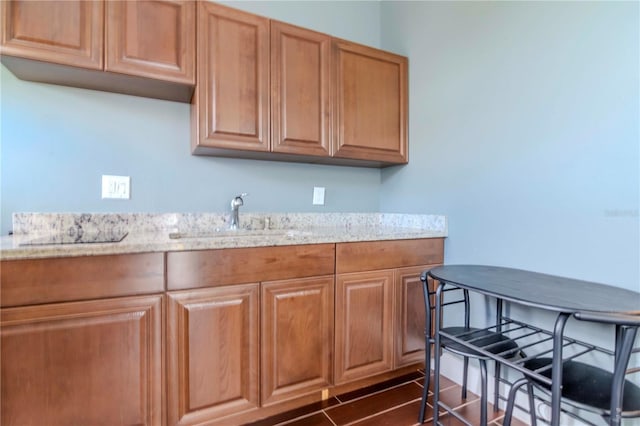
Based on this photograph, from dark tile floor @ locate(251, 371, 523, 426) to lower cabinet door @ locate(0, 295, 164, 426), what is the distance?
59 centimetres

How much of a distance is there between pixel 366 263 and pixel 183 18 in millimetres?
1516

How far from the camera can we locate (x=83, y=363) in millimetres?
1100

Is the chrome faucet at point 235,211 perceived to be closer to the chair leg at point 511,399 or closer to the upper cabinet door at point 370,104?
the upper cabinet door at point 370,104

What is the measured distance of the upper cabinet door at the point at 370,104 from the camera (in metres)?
1.90

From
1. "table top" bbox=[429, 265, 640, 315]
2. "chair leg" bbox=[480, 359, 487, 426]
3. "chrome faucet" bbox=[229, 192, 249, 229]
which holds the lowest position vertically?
"chair leg" bbox=[480, 359, 487, 426]

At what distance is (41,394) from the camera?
41.4 inches

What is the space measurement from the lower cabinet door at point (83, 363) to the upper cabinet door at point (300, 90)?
42.1 inches

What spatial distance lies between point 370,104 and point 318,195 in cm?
69

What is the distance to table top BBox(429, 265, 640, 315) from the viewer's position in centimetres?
93

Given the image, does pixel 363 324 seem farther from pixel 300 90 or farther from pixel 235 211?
pixel 300 90

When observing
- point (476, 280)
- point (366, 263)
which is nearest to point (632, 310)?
point (476, 280)

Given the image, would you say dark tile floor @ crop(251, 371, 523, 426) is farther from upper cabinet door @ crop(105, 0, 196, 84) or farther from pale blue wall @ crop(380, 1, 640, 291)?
upper cabinet door @ crop(105, 0, 196, 84)

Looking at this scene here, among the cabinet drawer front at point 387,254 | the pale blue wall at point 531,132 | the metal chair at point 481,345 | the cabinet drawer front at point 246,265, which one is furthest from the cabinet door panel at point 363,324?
the pale blue wall at point 531,132

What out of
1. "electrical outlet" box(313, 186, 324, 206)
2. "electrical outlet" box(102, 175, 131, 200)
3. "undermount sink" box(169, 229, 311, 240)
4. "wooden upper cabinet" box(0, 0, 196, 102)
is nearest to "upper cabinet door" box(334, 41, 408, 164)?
"electrical outlet" box(313, 186, 324, 206)
